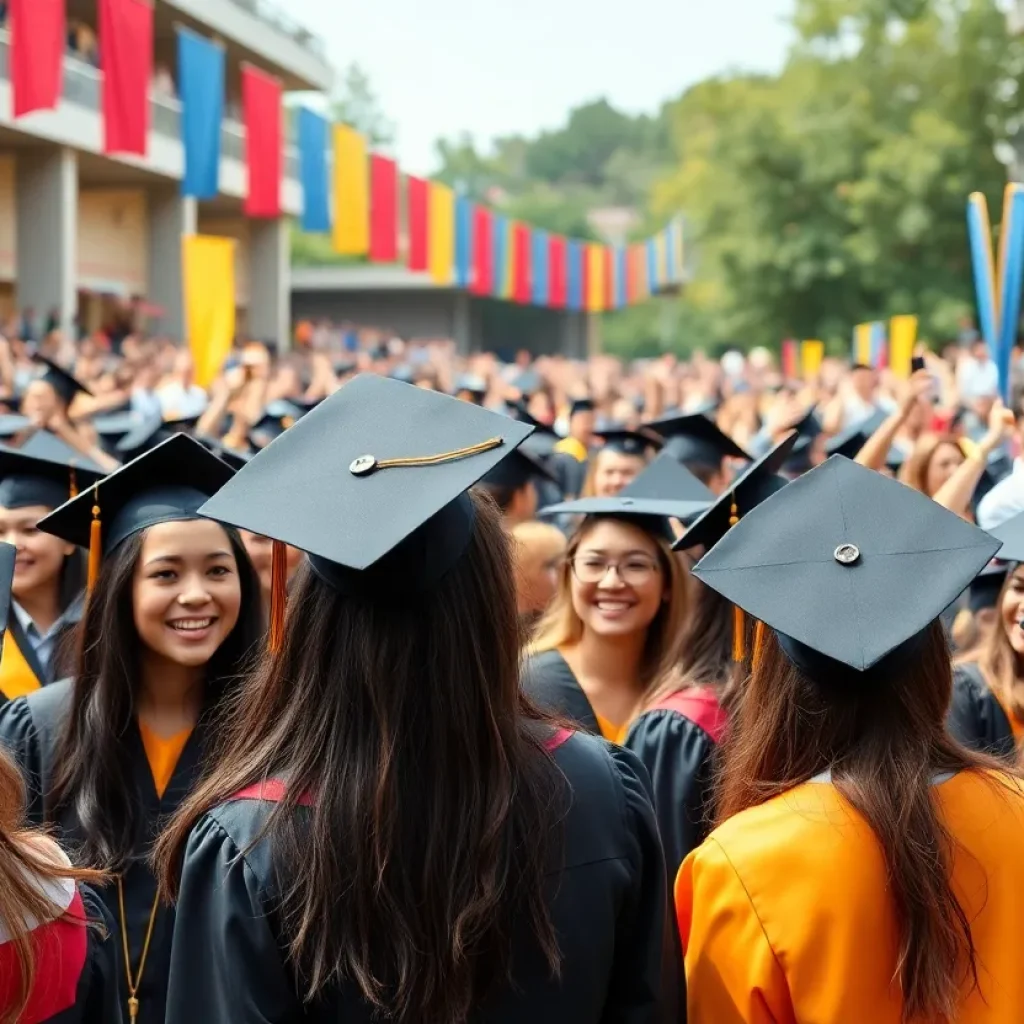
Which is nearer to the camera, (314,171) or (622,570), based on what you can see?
(622,570)

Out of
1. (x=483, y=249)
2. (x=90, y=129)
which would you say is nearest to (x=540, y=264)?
(x=483, y=249)

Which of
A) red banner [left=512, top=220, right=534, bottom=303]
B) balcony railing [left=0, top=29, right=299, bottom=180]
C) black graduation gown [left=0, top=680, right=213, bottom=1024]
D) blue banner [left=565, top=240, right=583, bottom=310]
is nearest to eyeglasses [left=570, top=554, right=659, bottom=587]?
black graduation gown [left=0, top=680, right=213, bottom=1024]

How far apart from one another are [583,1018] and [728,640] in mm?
1767

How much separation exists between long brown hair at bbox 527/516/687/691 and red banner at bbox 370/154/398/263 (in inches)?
720

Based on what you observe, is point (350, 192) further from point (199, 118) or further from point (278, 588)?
point (278, 588)

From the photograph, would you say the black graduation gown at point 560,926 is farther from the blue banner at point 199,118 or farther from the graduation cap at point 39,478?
the blue banner at point 199,118

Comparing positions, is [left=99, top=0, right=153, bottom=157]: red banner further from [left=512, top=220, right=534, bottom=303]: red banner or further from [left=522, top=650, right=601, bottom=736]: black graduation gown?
[left=512, top=220, right=534, bottom=303]: red banner

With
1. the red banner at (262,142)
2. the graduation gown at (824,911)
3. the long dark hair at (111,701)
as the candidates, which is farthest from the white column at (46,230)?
the graduation gown at (824,911)

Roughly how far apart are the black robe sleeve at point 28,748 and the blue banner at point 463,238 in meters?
25.1

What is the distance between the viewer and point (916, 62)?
31562mm

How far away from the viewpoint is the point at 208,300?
34.2ft

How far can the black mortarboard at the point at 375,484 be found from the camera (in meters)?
1.96

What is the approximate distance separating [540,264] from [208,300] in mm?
25656

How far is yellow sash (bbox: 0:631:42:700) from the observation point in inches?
156
